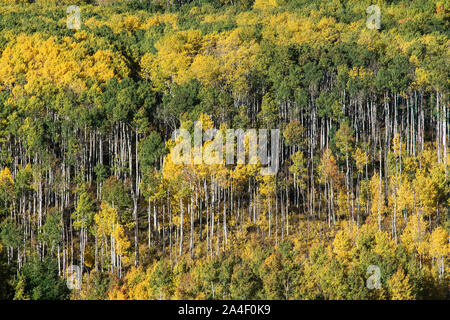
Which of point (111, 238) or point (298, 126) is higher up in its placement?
point (298, 126)

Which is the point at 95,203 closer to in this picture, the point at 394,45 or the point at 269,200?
the point at 269,200

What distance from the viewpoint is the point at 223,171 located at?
2510 inches

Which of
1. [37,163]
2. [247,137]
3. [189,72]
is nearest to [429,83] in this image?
[247,137]

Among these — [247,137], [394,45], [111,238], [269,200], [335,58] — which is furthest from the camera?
[394,45]

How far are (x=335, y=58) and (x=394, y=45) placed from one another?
10739 millimetres

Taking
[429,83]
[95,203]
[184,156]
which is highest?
[429,83]

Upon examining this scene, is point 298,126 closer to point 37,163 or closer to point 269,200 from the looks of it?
point 269,200

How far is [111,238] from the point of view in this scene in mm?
59594

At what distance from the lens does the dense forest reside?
54250mm

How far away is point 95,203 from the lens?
215ft

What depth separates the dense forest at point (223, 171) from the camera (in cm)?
5425

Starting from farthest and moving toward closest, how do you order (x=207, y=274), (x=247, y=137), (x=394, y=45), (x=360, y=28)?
(x=360, y=28) < (x=394, y=45) < (x=247, y=137) < (x=207, y=274)
